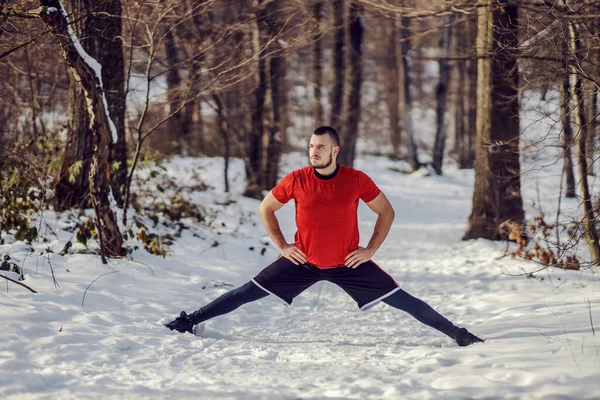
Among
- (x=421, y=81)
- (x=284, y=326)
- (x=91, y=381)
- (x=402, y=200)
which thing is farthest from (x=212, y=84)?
(x=421, y=81)

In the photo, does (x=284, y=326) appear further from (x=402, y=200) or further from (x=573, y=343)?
(x=402, y=200)

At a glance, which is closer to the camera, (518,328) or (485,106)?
(518,328)

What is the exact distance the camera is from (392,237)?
1199cm

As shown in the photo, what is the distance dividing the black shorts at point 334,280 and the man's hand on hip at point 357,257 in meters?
0.06

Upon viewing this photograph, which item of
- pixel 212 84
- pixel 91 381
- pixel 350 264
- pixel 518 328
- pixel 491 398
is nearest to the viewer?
pixel 491 398

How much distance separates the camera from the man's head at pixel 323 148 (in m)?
4.61

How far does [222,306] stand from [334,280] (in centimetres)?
97

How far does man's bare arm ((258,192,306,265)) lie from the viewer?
4.82 metres

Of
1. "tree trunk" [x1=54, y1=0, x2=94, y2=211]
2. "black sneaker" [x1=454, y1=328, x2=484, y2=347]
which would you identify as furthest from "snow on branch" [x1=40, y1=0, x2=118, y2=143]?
"black sneaker" [x1=454, y1=328, x2=484, y2=347]

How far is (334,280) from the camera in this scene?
4.91 metres

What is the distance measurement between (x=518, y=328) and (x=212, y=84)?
4.93 m

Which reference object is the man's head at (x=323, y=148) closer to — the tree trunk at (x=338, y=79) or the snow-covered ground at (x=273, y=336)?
the snow-covered ground at (x=273, y=336)

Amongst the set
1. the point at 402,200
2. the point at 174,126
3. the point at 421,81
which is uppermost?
the point at 421,81

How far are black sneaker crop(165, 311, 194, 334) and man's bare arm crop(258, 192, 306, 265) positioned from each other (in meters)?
0.99
